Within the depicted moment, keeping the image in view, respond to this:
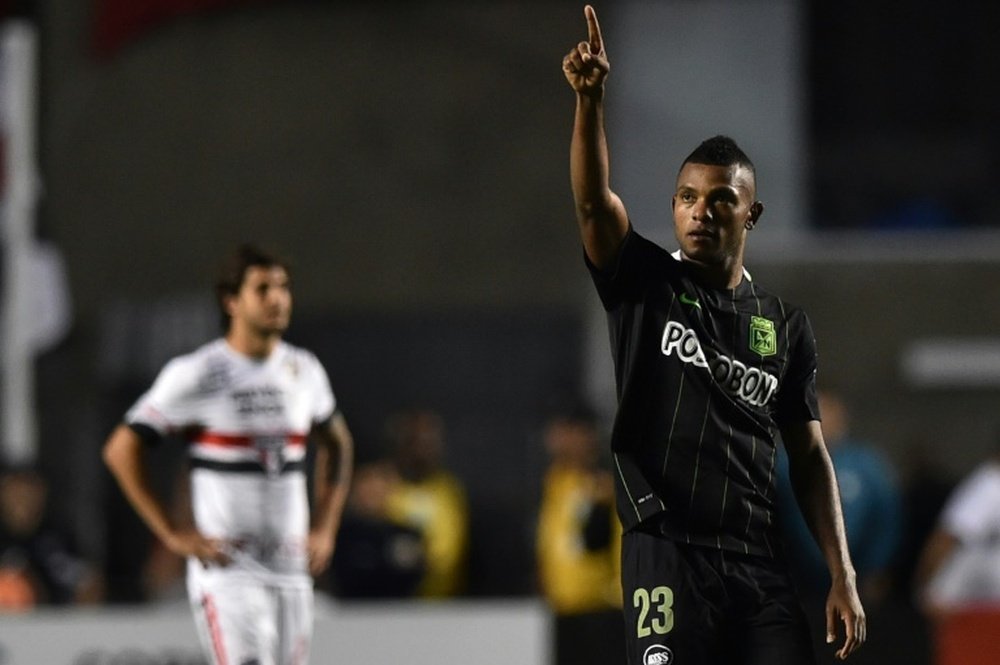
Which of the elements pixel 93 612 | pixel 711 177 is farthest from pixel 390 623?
pixel 711 177

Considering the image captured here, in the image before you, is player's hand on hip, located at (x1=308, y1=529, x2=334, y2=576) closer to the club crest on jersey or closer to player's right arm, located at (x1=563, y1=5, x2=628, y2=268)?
the club crest on jersey

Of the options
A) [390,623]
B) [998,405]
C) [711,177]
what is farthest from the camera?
[998,405]

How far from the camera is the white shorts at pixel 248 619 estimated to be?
8.16 meters

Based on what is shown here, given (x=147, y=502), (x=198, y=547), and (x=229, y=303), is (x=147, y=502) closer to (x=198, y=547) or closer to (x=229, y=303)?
(x=198, y=547)

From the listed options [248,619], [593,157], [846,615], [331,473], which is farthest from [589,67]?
[331,473]

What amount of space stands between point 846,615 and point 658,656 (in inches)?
22.8

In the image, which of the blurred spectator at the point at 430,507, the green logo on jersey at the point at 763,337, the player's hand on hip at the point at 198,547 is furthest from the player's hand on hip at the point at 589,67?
the blurred spectator at the point at 430,507

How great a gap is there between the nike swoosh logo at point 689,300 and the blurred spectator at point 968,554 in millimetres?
5563

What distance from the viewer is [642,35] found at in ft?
60.7

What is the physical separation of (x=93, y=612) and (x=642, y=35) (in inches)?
377

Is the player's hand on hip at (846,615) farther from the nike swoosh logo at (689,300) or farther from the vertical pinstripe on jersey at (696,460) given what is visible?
the nike swoosh logo at (689,300)

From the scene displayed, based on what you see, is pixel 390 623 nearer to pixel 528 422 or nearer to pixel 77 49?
pixel 528 422

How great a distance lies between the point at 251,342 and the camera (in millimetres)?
8398

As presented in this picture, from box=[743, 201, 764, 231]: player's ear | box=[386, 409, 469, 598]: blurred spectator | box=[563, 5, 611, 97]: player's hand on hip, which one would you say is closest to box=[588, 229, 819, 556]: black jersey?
box=[743, 201, 764, 231]: player's ear
